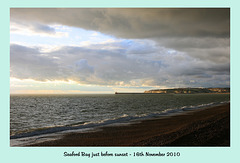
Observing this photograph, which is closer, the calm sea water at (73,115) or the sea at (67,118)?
the sea at (67,118)

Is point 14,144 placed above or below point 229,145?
below

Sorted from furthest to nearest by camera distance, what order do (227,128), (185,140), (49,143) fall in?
(49,143) < (227,128) < (185,140)

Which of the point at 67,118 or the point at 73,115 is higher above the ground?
the point at 67,118

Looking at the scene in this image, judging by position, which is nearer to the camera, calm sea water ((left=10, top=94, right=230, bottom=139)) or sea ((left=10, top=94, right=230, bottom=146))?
sea ((left=10, top=94, right=230, bottom=146))

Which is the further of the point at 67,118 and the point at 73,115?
the point at 73,115
